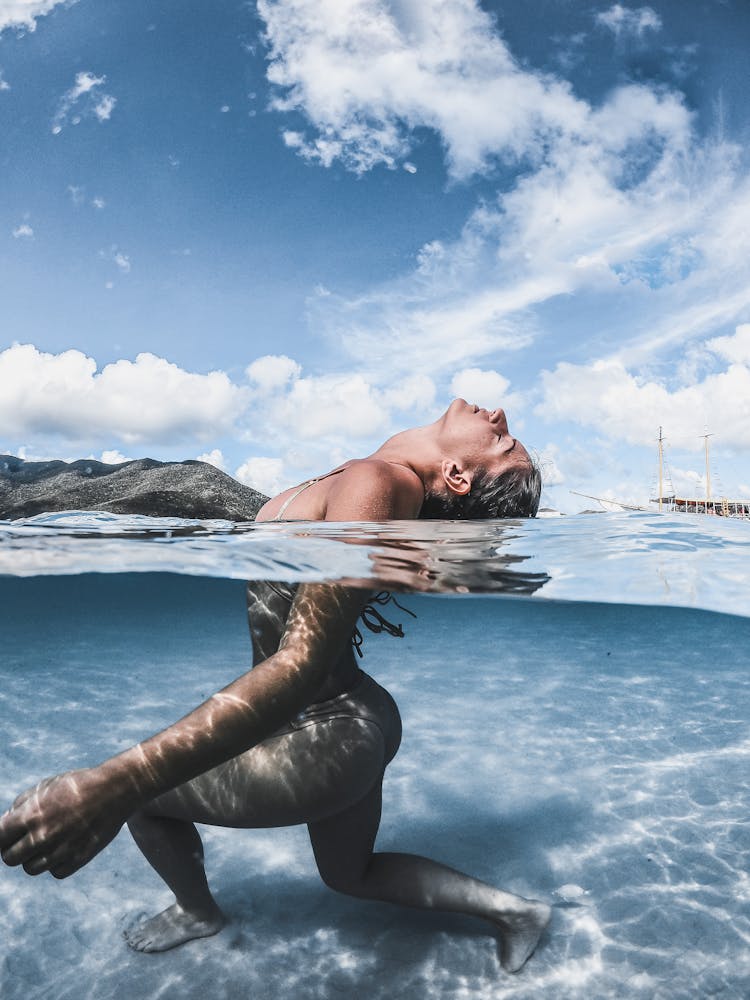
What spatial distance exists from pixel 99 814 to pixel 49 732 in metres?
7.09

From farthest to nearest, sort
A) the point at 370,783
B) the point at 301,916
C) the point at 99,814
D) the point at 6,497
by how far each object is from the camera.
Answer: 1. the point at 6,497
2. the point at 301,916
3. the point at 370,783
4. the point at 99,814

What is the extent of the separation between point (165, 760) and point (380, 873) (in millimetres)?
2023

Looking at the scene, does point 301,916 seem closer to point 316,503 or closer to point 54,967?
point 54,967

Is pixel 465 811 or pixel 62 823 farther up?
pixel 62 823

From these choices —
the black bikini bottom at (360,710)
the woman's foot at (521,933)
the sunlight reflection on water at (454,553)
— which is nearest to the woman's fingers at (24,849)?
the black bikini bottom at (360,710)

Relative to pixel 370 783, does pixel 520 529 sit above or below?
above

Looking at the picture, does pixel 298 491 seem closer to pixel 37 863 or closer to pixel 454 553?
pixel 454 553

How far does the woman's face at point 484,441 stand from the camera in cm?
356

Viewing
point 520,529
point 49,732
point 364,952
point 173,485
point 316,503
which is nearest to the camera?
point 316,503

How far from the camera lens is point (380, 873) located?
10.9 ft

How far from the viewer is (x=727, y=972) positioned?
378cm

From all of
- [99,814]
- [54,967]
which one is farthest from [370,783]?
[54,967]

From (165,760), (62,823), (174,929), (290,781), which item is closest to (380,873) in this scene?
(290,781)

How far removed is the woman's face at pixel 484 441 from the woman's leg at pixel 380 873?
192 centimetres
